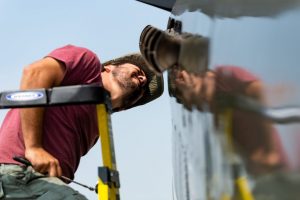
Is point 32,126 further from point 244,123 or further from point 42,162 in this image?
point 244,123

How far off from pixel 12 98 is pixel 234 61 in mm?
1108

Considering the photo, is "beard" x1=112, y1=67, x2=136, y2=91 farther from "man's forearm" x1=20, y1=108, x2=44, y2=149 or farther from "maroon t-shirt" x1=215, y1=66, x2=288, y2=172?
"maroon t-shirt" x1=215, y1=66, x2=288, y2=172

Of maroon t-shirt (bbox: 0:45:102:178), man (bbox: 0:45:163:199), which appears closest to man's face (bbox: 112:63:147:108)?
man (bbox: 0:45:163:199)

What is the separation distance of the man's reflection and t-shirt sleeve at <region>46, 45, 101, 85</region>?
3.93ft

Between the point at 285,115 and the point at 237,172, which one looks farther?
the point at 237,172

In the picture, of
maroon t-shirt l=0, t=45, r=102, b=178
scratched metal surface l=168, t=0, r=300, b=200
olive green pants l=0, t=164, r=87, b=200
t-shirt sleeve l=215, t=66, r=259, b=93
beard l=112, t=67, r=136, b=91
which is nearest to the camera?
scratched metal surface l=168, t=0, r=300, b=200

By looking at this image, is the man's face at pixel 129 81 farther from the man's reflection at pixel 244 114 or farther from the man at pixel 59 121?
the man's reflection at pixel 244 114

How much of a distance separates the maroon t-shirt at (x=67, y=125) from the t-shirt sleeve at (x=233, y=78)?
1279 mm

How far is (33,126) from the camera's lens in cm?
232

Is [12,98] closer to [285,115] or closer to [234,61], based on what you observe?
[234,61]

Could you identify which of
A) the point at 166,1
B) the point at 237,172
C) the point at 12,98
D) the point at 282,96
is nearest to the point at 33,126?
the point at 12,98

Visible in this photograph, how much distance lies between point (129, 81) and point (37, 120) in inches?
19.6

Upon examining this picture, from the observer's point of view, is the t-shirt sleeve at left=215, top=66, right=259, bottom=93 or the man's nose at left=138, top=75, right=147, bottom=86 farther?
the man's nose at left=138, top=75, right=147, bottom=86

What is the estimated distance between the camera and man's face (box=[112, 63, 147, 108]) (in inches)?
103
